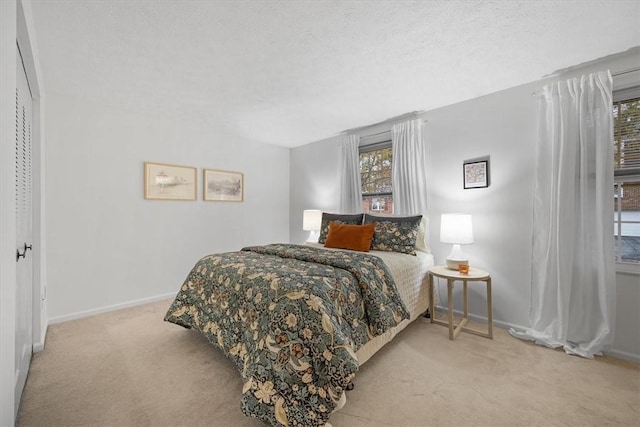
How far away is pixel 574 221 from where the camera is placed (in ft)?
7.47

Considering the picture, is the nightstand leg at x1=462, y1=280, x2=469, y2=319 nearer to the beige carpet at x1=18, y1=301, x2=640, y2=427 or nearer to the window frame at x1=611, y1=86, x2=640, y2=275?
the beige carpet at x1=18, y1=301, x2=640, y2=427

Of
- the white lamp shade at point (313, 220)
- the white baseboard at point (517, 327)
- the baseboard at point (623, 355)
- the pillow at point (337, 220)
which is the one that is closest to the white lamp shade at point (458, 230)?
the white baseboard at point (517, 327)

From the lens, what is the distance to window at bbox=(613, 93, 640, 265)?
7.09ft

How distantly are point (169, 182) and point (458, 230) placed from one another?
11.2ft

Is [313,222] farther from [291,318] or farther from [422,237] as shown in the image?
[291,318]

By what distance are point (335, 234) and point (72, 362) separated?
2441mm

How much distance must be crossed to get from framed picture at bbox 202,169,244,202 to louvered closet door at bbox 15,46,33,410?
1.86m

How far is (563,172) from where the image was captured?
2318 mm

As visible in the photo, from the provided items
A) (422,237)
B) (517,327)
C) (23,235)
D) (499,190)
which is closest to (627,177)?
(499,190)

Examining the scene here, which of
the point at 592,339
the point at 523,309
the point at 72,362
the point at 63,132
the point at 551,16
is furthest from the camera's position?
the point at 63,132

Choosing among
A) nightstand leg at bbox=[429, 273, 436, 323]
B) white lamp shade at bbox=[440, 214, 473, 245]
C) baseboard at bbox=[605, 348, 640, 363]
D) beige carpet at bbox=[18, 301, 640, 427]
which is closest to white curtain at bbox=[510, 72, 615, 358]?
baseboard at bbox=[605, 348, 640, 363]

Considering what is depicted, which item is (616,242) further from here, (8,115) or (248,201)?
(248,201)

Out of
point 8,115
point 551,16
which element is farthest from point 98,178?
point 551,16

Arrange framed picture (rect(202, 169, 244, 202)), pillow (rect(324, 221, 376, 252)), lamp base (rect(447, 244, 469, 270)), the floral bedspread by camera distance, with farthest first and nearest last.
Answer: framed picture (rect(202, 169, 244, 202))
pillow (rect(324, 221, 376, 252))
lamp base (rect(447, 244, 469, 270))
the floral bedspread
